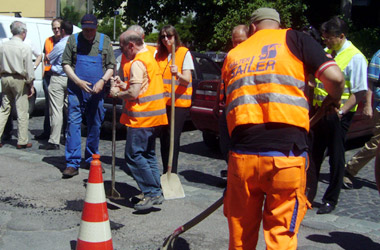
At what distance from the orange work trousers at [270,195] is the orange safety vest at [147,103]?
7.51 ft

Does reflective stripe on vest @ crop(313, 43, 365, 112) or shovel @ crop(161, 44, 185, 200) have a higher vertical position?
reflective stripe on vest @ crop(313, 43, 365, 112)

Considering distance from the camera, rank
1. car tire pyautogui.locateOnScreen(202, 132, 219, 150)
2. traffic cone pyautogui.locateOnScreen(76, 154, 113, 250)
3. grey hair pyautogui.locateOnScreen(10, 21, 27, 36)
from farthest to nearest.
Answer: car tire pyautogui.locateOnScreen(202, 132, 219, 150) → grey hair pyautogui.locateOnScreen(10, 21, 27, 36) → traffic cone pyautogui.locateOnScreen(76, 154, 113, 250)

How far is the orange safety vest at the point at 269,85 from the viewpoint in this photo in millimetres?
3016

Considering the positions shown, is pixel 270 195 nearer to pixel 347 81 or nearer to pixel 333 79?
pixel 333 79

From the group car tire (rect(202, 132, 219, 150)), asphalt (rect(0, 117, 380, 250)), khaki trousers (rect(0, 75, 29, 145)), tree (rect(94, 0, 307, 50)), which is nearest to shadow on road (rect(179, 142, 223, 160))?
car tire (rect(202, 132, 219, 150))

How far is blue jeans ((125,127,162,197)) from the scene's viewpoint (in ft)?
17.5

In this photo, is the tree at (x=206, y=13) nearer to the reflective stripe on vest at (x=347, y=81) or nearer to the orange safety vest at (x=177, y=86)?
the orange safety vest at (x=177, y=86)

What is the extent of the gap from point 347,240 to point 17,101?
18.9 feet

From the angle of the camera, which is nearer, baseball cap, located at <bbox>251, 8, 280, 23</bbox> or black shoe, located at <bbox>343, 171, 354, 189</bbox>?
baseball cap, located at <bbox>251, 8, 280, 23</bbox>

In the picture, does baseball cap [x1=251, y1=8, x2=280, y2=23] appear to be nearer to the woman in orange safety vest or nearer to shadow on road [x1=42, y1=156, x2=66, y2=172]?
the woman in orange safety vest

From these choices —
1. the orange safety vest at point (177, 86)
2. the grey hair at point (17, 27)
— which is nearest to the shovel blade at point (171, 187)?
the orange safety vest at point (177, 86)

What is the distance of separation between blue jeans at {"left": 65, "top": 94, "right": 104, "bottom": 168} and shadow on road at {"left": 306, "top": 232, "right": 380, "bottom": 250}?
323 cm

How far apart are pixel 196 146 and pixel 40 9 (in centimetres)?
2119

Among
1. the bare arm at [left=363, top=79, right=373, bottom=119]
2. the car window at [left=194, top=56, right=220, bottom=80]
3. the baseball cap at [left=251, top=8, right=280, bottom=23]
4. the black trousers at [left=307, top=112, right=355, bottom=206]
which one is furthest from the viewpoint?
the car window at [left=194, top=56, right=220, bottom=80]
